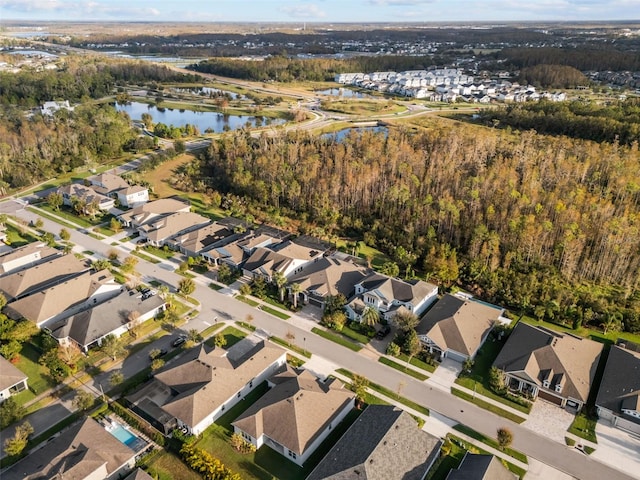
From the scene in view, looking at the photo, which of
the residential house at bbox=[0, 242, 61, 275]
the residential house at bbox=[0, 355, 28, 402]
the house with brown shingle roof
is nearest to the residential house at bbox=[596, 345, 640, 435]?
the house with brown shingle roof

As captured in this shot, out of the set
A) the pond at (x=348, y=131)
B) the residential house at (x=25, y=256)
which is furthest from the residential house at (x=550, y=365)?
the pond at (x=348, y=131)

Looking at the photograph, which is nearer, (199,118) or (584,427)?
(584,427)

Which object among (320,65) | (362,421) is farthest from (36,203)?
(320,65)

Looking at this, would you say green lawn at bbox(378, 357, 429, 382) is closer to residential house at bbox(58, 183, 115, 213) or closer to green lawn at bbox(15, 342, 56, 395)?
green lawn at bbox(15, 342, 56, 395)

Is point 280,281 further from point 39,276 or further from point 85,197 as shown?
point 85,197

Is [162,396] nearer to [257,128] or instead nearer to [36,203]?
[36,203]

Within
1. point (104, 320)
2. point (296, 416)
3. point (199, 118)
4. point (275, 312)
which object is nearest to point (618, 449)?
point (296, 416)
